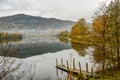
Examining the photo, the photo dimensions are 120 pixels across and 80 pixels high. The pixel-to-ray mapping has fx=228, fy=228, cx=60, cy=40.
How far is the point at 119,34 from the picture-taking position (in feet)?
107

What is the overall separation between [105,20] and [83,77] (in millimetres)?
12612

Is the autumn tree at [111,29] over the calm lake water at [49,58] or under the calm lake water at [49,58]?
over

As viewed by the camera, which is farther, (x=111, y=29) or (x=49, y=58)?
(x=49, y=58)

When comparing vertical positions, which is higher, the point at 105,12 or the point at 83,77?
the point at 105,12

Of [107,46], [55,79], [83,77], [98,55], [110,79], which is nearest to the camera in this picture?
[110,79]

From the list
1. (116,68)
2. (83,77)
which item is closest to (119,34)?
(116,68)

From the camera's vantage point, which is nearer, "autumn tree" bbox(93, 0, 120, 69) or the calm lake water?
"autumn tree" bbox(93, 0, 120, 69)

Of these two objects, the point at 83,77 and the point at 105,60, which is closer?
the point at 105,60

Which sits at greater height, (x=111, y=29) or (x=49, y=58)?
(x=111, y=29)

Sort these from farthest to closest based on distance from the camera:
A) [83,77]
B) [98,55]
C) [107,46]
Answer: [83,77]
[98,55]
[107,46]

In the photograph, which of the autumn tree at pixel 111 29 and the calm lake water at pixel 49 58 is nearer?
the autumn tree at pixel 111 29

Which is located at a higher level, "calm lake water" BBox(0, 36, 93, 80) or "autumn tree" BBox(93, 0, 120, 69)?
"autumn tree" BBox(93, 0, 120, 69)

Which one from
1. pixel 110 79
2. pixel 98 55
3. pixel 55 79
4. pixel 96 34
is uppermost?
pixel 96 34

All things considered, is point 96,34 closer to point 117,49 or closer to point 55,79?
point 117,49
